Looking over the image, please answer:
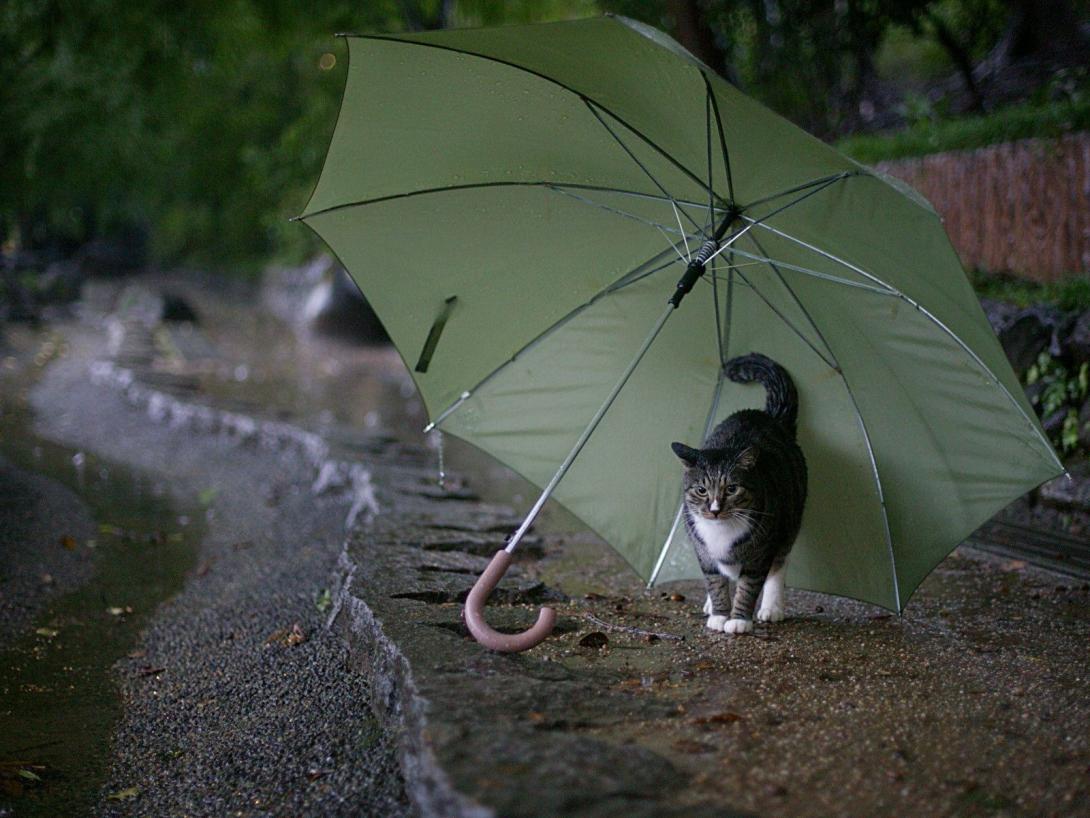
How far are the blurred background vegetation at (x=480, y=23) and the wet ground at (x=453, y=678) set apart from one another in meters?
4.65

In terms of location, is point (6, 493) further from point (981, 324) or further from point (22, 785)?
point (981, 324)

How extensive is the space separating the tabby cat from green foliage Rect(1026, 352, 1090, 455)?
2510mm

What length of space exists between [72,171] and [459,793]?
63.4 ft

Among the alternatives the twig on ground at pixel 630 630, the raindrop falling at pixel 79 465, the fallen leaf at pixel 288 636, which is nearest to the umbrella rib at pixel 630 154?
the twig on ground at pixel 630 630

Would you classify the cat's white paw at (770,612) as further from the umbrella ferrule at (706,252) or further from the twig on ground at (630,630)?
the umbrella ferrule at (706,252)

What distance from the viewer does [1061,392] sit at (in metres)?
5.72

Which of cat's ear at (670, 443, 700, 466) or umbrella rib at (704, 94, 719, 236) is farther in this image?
cat's ear at (670, 443, 700, 466)

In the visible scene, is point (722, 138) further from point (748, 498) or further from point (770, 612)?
point (770, 612)

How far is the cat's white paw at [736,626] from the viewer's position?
12.1 feet

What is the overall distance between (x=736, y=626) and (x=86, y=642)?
2.92 m

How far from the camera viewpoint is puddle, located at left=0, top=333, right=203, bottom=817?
327cm

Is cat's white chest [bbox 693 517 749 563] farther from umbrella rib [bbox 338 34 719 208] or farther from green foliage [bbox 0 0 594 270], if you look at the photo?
green foliage [bbox 0 0 594 270]

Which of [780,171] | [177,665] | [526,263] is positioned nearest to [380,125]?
[526,263]

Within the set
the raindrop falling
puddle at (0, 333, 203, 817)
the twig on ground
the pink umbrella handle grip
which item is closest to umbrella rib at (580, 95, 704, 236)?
the pink umbrella handle grip
